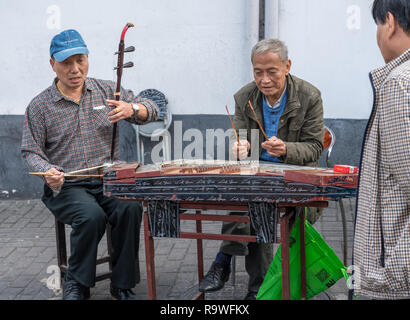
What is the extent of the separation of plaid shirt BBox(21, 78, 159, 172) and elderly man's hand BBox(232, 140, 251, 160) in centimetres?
80

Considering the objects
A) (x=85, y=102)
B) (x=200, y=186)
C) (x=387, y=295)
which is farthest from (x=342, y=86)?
(x=387, y=295)

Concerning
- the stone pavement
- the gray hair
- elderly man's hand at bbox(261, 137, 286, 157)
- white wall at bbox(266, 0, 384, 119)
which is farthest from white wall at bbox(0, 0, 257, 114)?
elderly man's hand at bbox(261, 137, 286, 157)

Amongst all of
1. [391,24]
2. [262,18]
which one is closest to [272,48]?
[391,24]

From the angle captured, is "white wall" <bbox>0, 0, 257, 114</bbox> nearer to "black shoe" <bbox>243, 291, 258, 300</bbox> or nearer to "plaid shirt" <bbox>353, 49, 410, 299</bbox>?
"black shoe" <bbox>243, 291, 258, 300</bbox>

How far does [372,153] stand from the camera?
2.10 m

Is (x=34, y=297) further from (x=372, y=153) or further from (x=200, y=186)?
(x=372, y=153)

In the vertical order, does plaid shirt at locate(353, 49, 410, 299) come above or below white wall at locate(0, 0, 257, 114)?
below

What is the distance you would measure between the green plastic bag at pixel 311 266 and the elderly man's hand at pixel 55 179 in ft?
4.44

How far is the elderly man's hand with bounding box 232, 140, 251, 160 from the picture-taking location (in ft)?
10.4

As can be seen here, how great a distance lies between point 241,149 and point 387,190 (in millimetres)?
1222

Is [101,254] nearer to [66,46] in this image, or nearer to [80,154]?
[80,154]

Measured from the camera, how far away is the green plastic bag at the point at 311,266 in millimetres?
3010

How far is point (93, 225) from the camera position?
3.34m

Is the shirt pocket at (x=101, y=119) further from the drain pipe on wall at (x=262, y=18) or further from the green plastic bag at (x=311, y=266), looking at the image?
the drain pipe on wall at (x=262, y=18)
